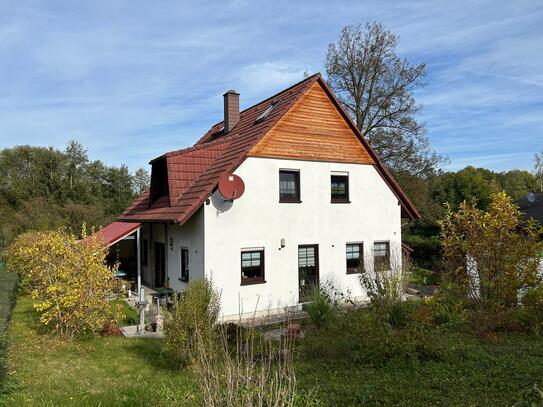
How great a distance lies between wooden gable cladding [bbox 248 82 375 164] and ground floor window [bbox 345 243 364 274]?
348 cm

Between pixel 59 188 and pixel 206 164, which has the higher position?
pixel 59 188

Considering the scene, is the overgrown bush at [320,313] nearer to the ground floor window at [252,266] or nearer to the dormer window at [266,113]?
the ground floor window at [252,266]

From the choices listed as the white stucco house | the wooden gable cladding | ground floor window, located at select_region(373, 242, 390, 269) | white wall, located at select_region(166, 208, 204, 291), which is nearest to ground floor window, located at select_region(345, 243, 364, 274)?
the white stucco house

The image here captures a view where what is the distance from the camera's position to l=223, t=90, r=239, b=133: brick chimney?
18891 millimetres

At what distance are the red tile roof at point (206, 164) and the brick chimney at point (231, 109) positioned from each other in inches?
55.9

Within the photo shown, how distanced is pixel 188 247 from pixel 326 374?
26.6 feet

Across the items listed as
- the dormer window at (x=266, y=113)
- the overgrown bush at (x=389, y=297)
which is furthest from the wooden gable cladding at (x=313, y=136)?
the overgrown bush at (x=389, y=297)

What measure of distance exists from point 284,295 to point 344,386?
7.98 meters

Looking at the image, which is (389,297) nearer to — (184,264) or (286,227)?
(286,227)

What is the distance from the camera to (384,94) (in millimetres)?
27375

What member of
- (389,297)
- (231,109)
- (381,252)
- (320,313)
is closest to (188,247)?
(320,313)

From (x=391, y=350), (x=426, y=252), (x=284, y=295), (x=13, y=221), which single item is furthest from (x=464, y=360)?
(x=13, y=221)

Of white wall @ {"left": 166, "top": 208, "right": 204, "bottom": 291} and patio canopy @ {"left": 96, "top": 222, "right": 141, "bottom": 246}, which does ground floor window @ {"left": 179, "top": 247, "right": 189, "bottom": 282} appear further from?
patio canopy @ {"left": 96, "top": 222, "right": 141, "bottom": 246}

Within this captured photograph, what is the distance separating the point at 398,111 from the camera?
27359 millimetres
